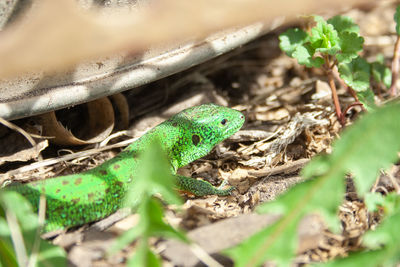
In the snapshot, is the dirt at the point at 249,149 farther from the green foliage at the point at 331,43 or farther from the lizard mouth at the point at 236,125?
the green foliage at the point at 331,43

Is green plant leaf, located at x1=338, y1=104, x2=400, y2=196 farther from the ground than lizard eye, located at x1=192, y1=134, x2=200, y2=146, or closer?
farther from the ground

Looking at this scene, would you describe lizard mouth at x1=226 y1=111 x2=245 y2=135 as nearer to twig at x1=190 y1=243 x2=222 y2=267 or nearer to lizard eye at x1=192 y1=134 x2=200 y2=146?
lizard eye at x1=192 y1=134 x2=200 y2=146

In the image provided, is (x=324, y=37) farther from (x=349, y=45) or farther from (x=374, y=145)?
(x=374, y=145)

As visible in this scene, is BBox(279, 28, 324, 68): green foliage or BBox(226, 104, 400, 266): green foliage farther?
BBox(279, 28, 324, 68): green foliage

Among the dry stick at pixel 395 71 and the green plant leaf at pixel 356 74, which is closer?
the green plant leaf at pixel 356 74

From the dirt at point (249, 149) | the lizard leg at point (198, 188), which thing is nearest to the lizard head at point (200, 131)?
the dirt at point (249, 149)

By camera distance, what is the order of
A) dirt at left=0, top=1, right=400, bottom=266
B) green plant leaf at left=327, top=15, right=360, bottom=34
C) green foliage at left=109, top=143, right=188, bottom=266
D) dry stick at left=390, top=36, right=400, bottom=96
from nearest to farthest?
green foliage at left=109, top=143, right=188, bottom=266
dirt at left=0, top=1, right=400, bottom=266
green plant leaf at left=327, top=15, right=360, bottom=34
dry stick at left=390, top=36, right=400, bottom=96

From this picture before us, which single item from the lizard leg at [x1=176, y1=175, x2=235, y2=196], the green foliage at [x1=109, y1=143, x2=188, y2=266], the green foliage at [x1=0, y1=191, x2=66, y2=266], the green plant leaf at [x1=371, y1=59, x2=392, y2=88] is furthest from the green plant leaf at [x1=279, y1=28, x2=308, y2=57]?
the green foliage at [x1=0, y1=191, x2=66, y2=266]
